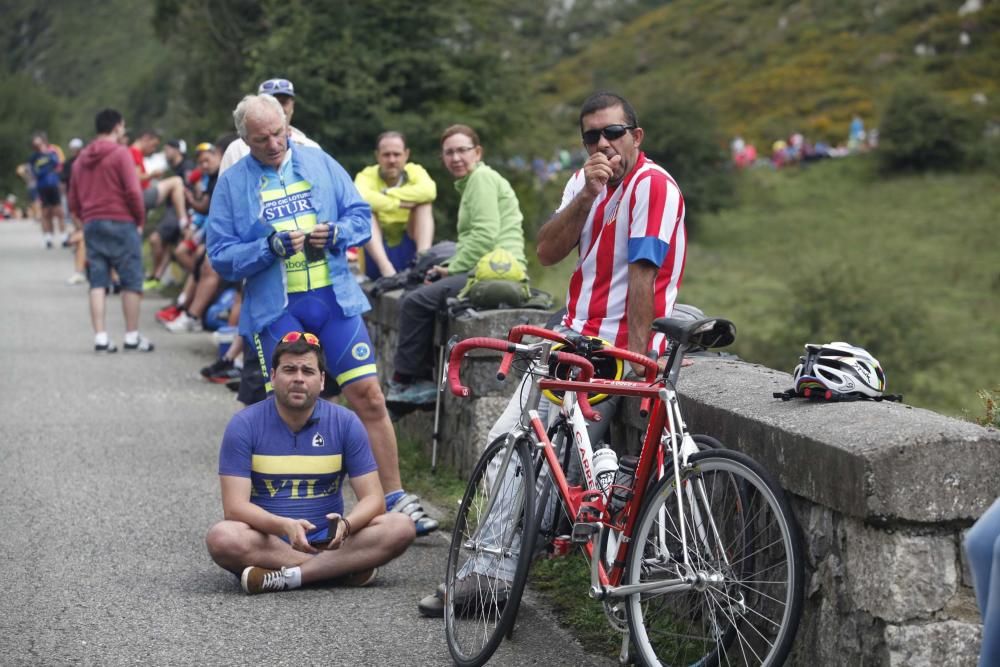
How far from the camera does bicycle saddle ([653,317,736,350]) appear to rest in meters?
4.82

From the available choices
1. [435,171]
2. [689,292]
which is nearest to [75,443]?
[435,171]

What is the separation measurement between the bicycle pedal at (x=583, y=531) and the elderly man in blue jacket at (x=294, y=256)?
2.22 metres

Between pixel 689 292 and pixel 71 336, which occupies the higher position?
pixel 71 336

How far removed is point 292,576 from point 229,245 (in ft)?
5.58

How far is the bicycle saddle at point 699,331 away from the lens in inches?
190

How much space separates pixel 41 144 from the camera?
29.2 meters

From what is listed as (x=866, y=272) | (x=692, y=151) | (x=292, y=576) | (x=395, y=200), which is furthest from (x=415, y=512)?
(x=692, y=151)

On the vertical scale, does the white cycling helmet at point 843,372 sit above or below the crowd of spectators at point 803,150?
above

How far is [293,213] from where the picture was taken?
7375 millimetres

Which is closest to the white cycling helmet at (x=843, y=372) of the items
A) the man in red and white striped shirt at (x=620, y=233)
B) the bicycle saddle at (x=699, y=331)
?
the bicycle saddle at (x=699, y=331)

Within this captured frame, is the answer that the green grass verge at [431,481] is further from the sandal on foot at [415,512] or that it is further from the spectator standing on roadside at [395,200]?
the spectator standing on roadside at [395,200]

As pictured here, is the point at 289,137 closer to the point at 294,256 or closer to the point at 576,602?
the point at 294,256

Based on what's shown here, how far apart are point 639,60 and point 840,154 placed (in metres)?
38.7

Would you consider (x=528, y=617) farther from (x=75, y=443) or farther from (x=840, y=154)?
(x=840, y=154)
